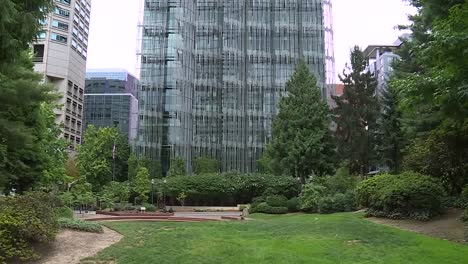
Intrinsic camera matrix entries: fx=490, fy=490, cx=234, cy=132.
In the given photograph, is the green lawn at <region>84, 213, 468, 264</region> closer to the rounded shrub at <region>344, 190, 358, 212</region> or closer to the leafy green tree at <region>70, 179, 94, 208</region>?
the rounded shrub at <region>344, 190, 358, 212</region>

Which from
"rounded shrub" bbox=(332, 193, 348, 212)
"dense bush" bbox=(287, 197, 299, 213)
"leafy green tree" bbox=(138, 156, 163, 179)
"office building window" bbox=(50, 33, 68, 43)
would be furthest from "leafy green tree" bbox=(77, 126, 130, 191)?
"office building window" bbox=(50, 33, 68, 43)

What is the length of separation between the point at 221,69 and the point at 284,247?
7443 cm

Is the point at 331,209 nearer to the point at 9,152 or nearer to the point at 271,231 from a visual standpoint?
the point at 271,231

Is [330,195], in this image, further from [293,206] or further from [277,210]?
[277,210]

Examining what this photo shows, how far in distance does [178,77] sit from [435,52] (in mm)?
73509

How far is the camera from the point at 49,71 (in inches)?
4230

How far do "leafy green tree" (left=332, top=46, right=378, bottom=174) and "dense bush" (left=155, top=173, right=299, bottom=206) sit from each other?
Answer: 8.66 m

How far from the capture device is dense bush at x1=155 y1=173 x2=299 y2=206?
5222 cm

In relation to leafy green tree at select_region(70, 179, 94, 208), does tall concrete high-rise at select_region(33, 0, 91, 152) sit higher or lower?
higher

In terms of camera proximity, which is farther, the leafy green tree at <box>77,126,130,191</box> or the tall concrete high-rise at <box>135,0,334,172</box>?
the tall concrete high-rise at <box>135,0,334,172</box>

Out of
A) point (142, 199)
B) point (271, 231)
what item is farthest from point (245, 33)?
point (271, 231)

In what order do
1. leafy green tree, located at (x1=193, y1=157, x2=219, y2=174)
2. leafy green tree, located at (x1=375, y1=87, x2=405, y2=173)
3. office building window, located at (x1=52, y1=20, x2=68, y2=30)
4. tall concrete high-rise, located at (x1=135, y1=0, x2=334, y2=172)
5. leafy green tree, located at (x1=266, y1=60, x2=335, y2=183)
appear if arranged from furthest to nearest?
office building window, located at (x1=52, y1=20, x2=68, y2=30) → tall concrete high-rise, located at (x1=135, y1=0, x2=334, y2=172) → leafy green tree, located at (x1=193, y1=157, x2=219, y2=174) → leafy green tree, located at (x1=375, y1=87, x2=405, y2=173) → leafy green tree, located at (x1=266, y1=60, x2=335, y2=183)

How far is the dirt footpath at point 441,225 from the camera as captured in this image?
16.5m

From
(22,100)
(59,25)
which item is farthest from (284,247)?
(59,25)
